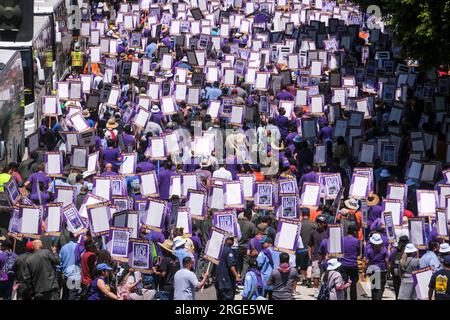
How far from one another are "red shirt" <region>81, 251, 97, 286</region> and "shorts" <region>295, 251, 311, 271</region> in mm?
4051

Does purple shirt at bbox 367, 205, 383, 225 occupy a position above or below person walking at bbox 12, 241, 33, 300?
above

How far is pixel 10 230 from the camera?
20.9 meters

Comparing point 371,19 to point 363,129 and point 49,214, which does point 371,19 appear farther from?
point 49,214

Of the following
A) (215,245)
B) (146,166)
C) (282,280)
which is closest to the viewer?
(282,280)

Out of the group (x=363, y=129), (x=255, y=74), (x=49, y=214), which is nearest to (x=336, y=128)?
(x=363, y=129)

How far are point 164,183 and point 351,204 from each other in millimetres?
3711

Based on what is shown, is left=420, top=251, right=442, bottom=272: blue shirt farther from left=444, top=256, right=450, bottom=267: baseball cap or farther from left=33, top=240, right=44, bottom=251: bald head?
left=33, top=240, right=44, bottom=251: bald head

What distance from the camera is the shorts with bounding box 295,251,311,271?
22016 millimetres

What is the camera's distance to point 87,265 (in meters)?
19.5

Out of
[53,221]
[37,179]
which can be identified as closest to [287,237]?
[53,221]

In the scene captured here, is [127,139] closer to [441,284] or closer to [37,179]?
[37,179]

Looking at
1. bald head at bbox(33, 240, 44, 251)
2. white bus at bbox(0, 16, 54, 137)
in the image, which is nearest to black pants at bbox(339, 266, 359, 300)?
bald head at bbox(33, 240, 44, 251)
